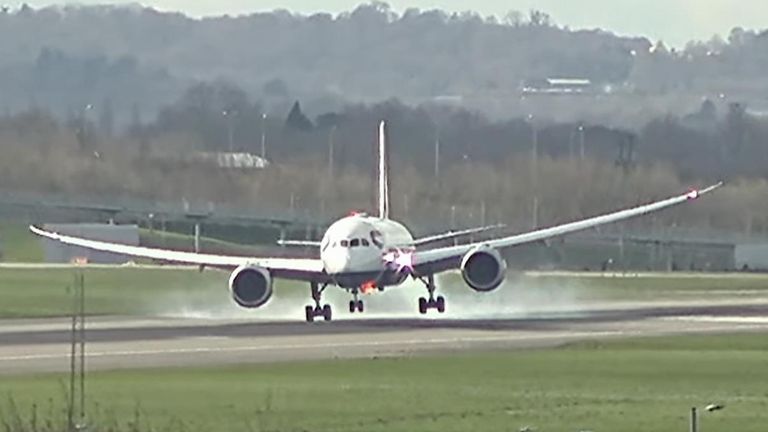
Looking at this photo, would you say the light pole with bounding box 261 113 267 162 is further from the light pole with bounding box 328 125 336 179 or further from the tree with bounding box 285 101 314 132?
the light pole with bounding box 328 125 336 179

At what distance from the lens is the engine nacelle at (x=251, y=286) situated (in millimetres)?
79812

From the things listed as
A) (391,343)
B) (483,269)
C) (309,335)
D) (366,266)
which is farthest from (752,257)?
(391,343)

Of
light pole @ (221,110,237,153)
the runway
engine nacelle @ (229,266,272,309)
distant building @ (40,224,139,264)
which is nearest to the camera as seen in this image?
the runway

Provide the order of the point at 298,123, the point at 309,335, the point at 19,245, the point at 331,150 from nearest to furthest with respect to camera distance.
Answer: the point at 309,335 → the point at 19,245 → the point at 331,150 → the point at 298,123

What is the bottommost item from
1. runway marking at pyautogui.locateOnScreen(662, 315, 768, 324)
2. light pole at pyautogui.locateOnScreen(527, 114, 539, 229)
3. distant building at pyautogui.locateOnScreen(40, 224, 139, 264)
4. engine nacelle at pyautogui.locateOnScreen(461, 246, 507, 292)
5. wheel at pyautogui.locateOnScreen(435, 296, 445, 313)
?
runway marking at pyautogui.locateOnScreen(662, 315, 768, 324)

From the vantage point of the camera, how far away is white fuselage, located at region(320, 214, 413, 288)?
258 feet

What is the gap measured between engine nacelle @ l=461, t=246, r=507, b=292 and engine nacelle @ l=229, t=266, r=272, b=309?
568 centimetres

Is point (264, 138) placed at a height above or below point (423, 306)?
above

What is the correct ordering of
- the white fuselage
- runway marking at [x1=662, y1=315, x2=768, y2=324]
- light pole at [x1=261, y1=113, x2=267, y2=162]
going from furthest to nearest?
light pole at [x1=261, y1=113, x2=267, y2=162]
the white fuselage
runway marking at [x1=662, y1=315, x2=768, y2=324]

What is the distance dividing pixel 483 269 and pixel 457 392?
30613 mm

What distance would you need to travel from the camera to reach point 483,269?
80.4m

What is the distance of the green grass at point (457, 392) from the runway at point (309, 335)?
117 inches

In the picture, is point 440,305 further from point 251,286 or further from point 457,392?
point 457,392

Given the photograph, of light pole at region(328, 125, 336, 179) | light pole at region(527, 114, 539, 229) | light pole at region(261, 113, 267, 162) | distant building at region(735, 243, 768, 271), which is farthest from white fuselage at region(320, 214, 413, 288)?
light pole at region(261, 113, 267, 162)
